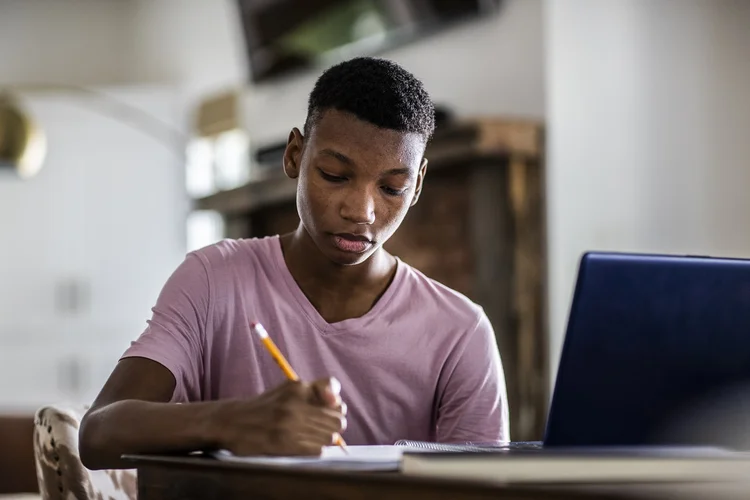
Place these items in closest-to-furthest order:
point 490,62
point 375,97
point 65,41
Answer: point 375,97
point 490,62
point 65,41

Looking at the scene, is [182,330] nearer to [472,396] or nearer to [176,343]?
[176,343]

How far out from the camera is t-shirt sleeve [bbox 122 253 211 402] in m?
1.31

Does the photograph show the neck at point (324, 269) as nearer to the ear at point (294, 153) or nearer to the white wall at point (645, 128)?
the ear at point (294, 153)

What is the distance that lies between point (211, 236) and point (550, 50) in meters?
2.79

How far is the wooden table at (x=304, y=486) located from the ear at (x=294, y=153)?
1.90 ft

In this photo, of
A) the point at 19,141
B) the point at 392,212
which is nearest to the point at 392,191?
the point at 392,212

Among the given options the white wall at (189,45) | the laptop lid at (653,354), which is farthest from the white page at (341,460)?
the white wall at (189,45)

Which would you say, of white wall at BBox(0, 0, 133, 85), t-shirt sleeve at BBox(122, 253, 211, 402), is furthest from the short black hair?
white wall at BBox(0, 0, 133, 85)

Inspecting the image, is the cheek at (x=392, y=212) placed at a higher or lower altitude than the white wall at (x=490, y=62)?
lower

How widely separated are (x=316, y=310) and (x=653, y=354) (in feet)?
2.07

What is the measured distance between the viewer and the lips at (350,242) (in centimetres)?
136

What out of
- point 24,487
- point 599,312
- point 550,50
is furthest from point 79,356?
point 599,312

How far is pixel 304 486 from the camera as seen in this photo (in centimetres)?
82

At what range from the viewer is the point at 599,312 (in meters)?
0.89
